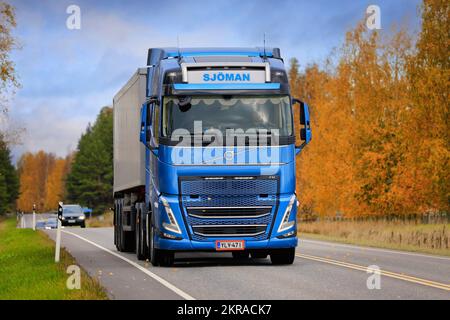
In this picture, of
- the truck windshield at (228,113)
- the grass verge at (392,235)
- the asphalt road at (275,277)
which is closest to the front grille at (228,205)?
the asphalt road at (275,277)

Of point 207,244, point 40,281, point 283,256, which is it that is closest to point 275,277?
point 207,244

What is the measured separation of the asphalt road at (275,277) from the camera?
505 inches

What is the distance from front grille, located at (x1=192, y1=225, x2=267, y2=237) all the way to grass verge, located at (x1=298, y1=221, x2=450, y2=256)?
7494 millimetres

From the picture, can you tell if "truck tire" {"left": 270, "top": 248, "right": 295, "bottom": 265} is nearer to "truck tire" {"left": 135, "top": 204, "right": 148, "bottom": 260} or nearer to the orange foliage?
"truck tire" {"left": 135, "top": 204, "right": 148, "bottom": 260}

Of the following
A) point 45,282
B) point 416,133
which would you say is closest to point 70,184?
point 416,133

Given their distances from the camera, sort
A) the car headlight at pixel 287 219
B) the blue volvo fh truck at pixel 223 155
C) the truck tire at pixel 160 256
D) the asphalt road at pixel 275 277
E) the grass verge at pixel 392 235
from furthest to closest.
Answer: the grass verge at pixel 392 235
the truck tire at pixel 160 256
the car headlight at pixel 287 219
the blue volvo fh truck at pixel 223 155
the asphalt road at pixel 275 277

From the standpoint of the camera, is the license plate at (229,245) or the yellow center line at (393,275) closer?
the yellow center line at (393,275)

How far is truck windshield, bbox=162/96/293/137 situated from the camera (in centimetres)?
1736

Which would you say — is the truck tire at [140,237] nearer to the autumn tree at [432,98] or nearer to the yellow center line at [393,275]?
the yellow center line at [393,275]

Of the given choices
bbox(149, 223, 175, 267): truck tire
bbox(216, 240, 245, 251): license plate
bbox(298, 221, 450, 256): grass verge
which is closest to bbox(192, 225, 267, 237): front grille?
bbox(216, 240, 245, 251): license plate

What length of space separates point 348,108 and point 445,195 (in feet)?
32.7

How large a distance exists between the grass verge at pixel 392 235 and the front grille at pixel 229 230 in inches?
295

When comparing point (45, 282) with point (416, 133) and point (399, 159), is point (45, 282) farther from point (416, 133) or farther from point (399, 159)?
point (399, 159)

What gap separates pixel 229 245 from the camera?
57.1 ft
